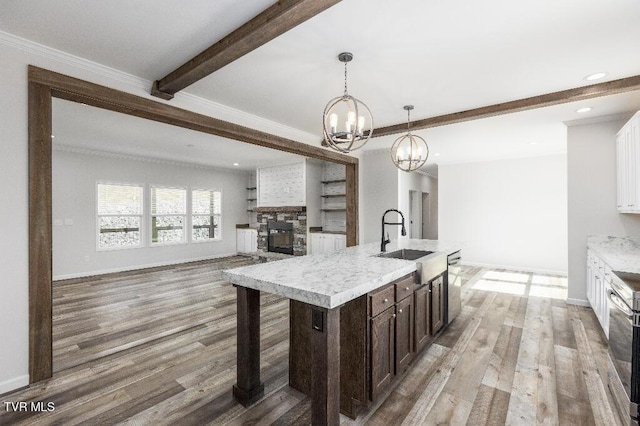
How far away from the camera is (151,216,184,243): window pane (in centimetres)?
736

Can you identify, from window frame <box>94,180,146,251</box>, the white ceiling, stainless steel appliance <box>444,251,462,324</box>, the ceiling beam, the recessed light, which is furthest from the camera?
window frame <box>94,180,146,251</box>

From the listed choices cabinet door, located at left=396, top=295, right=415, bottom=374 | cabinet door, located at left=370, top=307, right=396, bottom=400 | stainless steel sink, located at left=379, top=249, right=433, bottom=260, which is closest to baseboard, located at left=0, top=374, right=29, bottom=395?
cabinet door, located at left=370, top=307, right=396, bottom=400

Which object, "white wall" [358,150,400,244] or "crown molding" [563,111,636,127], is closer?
"crown molding" [563,111,636,127]

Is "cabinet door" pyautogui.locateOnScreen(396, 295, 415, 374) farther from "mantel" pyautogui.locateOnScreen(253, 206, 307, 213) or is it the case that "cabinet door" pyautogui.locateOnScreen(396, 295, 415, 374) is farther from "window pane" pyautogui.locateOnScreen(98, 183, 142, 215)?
"window pane" pyautogui.locateOnScreen(98, 183, 142, 215)

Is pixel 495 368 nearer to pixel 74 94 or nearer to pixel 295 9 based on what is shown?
pixel 295 9

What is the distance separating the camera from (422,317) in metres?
2.76

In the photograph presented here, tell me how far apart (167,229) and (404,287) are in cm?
696

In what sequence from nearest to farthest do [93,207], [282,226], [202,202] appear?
1. [93,207]
2. [282,226]
3. [202,202]

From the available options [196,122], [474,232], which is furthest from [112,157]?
[474,232]

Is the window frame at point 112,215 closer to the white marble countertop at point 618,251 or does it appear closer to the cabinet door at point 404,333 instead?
the cabinet door at point 404,333

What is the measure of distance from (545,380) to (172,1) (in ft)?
12.6

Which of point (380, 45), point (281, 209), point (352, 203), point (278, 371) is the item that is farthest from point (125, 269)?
point (380, 45)

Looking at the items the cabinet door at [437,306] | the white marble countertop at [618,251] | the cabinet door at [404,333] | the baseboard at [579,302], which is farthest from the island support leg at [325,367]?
the baseboard at [579,302]

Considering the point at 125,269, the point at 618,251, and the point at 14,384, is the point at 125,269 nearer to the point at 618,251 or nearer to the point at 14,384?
the point at 14,384
